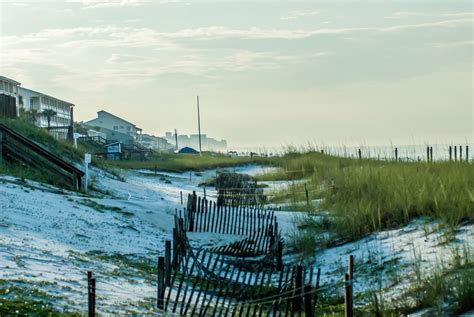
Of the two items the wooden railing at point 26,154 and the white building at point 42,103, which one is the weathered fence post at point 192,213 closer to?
the wooden railing at point 26,154

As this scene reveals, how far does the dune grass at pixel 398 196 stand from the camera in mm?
14844

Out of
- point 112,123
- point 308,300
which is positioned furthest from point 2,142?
point 112,123

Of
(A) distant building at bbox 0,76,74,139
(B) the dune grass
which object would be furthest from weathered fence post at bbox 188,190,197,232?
(A) distant building at bbox 0,76,74,139

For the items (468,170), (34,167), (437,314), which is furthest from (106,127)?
(437,314)

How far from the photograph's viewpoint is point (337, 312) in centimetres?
1016

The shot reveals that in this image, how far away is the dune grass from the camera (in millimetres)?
14844

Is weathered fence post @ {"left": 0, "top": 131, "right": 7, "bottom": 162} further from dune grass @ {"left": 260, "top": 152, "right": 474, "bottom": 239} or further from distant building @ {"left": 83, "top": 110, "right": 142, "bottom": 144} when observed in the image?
distant building @ {"left": 83, "top": 110, "right": 142, "bottom": 144}

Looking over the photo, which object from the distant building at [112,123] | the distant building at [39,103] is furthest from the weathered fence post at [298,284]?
the distant building at [112,123]

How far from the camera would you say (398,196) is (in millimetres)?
16297

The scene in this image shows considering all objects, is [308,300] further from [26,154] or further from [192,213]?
[26,154]

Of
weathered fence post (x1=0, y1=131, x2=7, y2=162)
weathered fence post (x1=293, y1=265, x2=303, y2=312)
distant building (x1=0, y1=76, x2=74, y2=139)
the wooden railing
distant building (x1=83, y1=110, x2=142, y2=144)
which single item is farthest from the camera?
distant building (x1=83, y1=110, x2=142, y2=144)

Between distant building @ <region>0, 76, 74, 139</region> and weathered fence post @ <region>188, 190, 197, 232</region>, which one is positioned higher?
distant building @ <region>0, 76, 74, 139</region>

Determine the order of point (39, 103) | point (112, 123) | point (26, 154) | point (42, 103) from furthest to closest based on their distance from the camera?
point (112, 123), point (42, 103), point (39, 103), point (26, 154)

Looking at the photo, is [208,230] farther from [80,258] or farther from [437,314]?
[437,314]
